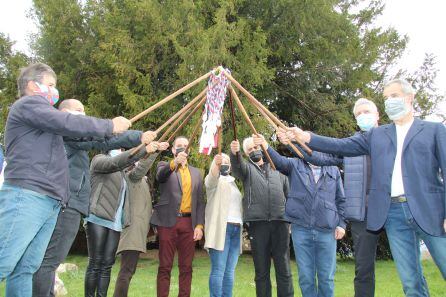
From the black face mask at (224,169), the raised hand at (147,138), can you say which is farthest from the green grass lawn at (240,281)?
the raised hand at (147,138)

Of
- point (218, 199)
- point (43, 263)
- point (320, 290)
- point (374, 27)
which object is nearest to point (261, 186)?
point (218, 199)

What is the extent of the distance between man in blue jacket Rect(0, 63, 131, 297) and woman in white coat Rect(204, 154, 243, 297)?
8.27 ft

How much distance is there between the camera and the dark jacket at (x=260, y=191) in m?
5.86

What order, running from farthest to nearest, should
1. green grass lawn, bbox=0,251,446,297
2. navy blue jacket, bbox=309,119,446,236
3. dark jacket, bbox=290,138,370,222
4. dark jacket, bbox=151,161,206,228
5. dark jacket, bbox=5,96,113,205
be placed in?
green grass lawn, bbox=0,251,446,297 < dark jacket, bbox=151,161,206,228 < dark jacket, bbox=290,138,370,222 < navy blue jacket, bbox=309,119,446,236 < dark jacket, bbox=5,96,113,205

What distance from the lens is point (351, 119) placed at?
14375 millimetres

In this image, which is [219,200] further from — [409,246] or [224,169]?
[409,246]

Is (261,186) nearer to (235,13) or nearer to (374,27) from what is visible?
(235,13)

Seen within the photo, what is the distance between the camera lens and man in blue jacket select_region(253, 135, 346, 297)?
5305 mm

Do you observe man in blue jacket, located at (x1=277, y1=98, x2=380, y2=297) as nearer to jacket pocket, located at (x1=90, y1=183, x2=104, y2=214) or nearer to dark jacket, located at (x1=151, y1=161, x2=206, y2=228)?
dark jacket, located at (x1=151, y1=161, x2=206, y2=228)

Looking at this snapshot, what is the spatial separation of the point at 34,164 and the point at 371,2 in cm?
1484

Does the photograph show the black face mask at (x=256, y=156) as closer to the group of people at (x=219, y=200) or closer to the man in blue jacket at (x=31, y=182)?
the group of people at (x=219, y=200)

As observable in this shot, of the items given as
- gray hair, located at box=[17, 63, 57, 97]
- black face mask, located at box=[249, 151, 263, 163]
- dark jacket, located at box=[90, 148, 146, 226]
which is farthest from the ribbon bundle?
gray hair, located at box=[17, 63, 57, 97]

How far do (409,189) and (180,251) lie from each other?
315cm

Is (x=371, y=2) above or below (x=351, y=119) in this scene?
above
